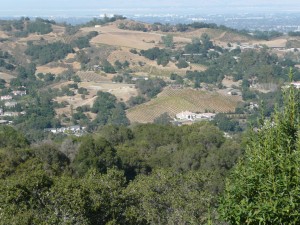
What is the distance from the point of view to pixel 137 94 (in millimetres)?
47531

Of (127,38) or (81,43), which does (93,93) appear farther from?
(127,38)

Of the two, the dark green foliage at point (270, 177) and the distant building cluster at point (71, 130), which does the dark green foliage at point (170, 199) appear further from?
the distant building cluster at point (71, 130)

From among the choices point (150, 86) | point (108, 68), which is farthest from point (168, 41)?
point (150, 86)

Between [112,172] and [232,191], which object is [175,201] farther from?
[232,191]

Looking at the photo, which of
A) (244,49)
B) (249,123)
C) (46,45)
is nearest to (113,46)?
(46,45)

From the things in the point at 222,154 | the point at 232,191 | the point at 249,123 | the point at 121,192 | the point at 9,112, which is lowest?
the point at 9,112

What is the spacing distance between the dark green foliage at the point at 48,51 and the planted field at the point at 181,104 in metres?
19.3

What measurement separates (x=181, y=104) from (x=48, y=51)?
75.8 ft

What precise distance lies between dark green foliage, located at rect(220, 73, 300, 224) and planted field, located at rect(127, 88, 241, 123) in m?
35.9

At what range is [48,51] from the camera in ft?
206

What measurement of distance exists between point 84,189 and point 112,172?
1.62 m

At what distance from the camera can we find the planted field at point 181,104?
4278cm

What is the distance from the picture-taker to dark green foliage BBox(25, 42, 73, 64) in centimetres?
6238

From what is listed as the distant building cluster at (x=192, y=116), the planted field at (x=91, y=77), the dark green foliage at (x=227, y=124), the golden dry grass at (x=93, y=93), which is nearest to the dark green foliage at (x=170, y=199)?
the dark green foliage at (x=227, y=124)
